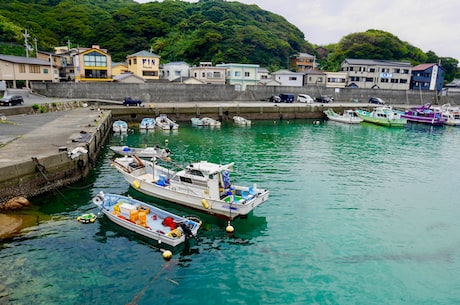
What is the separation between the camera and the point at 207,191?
16.5 m

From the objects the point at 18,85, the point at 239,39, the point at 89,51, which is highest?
the point at 239,39

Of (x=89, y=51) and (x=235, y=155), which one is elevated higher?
(x=89, y=51)

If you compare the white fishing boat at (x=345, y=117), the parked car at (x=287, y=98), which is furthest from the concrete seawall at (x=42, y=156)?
the parked car at (x=287, y=98)

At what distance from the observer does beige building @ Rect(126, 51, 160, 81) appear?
2532 inches

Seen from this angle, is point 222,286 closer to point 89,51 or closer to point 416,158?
point 416,158

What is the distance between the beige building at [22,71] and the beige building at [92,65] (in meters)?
4.98

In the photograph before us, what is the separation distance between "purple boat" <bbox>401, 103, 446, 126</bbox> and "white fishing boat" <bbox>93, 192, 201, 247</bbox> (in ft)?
176

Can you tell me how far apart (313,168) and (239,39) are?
76306 millimetres

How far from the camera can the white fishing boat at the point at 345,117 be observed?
52125 mm

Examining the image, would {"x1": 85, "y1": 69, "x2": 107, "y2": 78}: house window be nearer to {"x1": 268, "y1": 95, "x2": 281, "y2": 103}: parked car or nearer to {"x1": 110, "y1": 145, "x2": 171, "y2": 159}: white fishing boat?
{"x1": 268, "y1": 95, "x2": 281, "y2": 103}: parked car

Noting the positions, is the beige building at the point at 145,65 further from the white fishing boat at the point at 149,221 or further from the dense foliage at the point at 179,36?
the white fishing boat at the point at 149,221

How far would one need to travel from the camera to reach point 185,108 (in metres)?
48.9

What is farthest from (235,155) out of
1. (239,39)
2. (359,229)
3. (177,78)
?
(239,39)

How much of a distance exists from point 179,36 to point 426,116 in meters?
71.1
